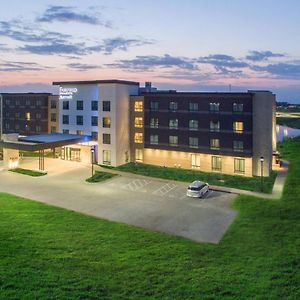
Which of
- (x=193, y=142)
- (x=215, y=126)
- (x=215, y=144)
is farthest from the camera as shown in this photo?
(x=193, y=142)

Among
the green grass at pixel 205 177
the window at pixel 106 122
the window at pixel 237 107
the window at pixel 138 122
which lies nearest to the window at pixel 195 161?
the green grass at pixel 205 177

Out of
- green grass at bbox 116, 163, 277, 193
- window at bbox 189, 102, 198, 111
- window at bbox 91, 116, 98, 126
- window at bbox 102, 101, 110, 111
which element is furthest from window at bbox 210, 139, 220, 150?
window at bbox 91, 116, 98, 126

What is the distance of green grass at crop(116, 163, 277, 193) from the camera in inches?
1695

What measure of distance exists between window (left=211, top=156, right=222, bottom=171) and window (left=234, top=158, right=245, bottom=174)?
89.9 inches

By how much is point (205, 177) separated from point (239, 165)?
6042 mm

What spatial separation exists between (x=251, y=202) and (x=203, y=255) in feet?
48.3

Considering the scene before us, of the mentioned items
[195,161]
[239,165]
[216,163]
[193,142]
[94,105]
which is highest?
[94,105]

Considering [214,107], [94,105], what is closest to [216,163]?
[214,107]

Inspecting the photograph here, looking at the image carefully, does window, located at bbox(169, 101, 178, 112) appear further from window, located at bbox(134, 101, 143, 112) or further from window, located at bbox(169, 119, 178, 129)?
window, located at bbox(134, 101, 143, 112)

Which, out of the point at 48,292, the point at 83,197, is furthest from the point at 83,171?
the point at 48,292

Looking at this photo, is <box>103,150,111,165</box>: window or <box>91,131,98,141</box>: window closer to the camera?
<box>103,150,111,165</box>: window

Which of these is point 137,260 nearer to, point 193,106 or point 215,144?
point 215,144

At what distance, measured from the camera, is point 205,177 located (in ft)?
155

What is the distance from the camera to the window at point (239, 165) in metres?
49.6
